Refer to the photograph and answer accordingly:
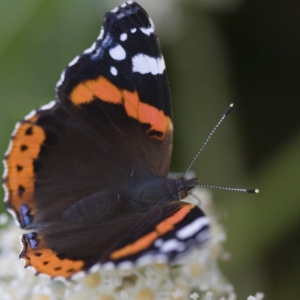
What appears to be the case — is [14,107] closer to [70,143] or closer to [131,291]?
[70,143]

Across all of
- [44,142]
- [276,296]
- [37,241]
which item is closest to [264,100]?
[276,296]

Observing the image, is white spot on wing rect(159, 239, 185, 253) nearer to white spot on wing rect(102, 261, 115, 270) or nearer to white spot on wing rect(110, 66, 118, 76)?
white spot on wing rect(102, 261, 115, 270)

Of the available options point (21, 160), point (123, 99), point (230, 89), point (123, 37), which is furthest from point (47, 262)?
point (230, 89)

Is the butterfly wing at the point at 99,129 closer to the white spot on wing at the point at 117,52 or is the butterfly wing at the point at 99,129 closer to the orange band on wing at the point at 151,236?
the white spot on wing at the point at 117,52

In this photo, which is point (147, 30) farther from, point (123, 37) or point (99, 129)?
point (99, 129)

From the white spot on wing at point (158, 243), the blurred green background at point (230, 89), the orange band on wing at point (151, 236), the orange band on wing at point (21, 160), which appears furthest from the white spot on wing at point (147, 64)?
the blurred green background at point (230, 89)
